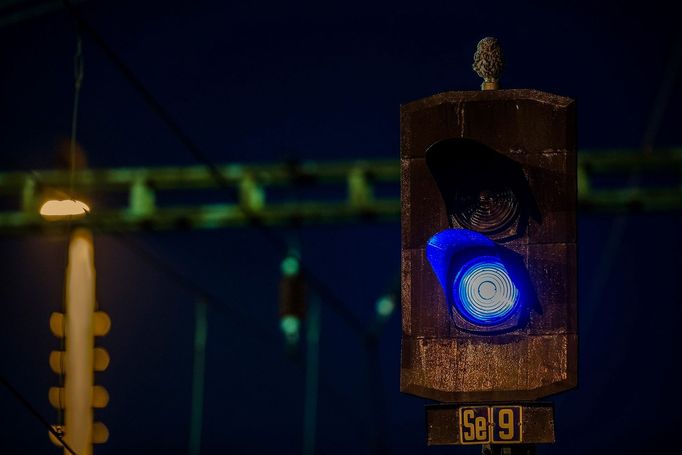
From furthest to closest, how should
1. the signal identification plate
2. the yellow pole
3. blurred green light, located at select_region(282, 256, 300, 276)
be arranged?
blurred green light, located at select_region(282, 256, 300, 276) < the yellow pole < the signal identification plate

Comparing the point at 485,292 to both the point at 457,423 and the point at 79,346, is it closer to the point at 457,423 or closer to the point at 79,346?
the point at 457,423

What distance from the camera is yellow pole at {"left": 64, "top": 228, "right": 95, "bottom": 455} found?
12281 millimetres

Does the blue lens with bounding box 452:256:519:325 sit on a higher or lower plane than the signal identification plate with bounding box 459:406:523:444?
higher

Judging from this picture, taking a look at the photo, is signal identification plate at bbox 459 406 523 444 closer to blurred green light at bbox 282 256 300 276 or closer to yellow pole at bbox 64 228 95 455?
yellow pole at bbox 64 228 95 455

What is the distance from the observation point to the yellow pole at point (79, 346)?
12281 millimetres

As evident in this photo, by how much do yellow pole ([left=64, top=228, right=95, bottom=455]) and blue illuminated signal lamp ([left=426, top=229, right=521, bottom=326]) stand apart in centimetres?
673

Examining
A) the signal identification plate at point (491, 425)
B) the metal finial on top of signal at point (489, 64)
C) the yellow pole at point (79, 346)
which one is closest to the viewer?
the signal identification plate at point (491, 425)

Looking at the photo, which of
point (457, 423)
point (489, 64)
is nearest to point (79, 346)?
point (489, 64)

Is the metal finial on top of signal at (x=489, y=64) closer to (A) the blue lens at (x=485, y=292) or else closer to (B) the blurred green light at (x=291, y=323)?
(A) the blue lens at (x=485, y=292)

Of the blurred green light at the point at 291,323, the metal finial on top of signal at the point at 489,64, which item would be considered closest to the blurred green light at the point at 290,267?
the blurred green light at the point at 291,323

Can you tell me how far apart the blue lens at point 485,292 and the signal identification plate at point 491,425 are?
0.34 m

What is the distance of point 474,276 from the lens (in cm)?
595

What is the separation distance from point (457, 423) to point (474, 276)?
1.88 feet

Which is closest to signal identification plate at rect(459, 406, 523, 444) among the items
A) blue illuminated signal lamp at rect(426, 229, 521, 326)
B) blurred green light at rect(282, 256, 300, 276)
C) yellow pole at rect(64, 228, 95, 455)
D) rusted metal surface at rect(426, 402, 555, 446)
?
rusted metal surface at rect(426, 402, 555, 446)
